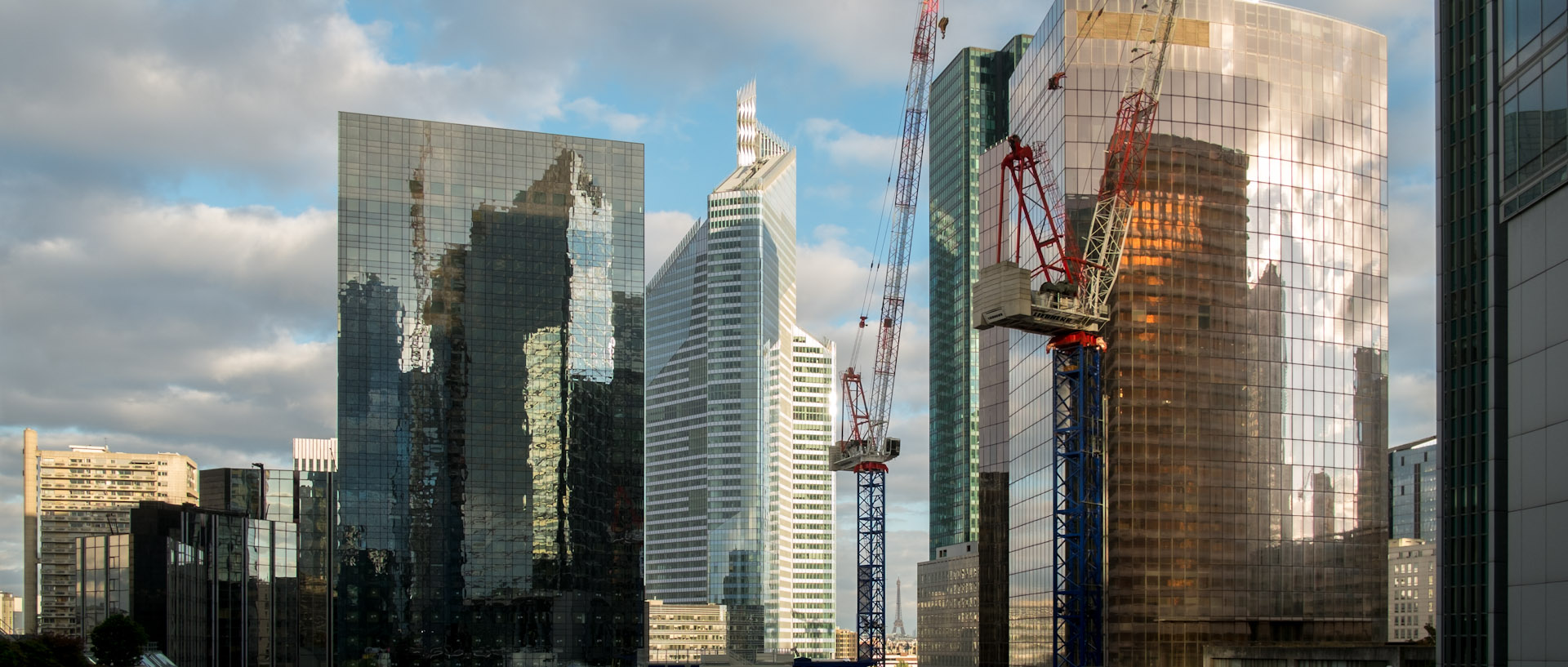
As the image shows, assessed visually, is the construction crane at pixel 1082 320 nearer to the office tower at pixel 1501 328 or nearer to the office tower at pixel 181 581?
the office tower at pixel 1501 328

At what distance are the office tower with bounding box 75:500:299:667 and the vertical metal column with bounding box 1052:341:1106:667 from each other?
107118mm

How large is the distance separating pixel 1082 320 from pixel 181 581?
381 feet

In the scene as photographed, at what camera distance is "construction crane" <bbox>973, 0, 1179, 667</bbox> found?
140 meters

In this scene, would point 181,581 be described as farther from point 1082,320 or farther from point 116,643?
point 1082,320

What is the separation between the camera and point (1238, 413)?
15225cm

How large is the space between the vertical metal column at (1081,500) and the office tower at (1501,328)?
56463 millimetres

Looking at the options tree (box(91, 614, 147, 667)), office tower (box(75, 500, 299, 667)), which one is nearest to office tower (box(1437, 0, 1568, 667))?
tree (box(91, 614, 147, 667))

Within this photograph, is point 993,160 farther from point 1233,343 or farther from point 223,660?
point 223,660

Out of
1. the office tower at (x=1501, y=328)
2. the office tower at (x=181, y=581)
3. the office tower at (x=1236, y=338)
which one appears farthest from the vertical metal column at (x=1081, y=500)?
the office tower at (x=181, y=581)

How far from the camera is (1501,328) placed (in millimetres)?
80812

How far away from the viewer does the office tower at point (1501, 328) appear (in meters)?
74.2

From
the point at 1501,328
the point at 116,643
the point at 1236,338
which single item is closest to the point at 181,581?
the point at 116,643

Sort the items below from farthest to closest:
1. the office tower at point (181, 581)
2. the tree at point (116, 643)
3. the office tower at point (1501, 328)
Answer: the office tower at point (181, 581)
the tree at point (116, 643)
the office tower at point (1501, 328)

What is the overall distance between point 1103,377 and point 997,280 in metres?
20.5
